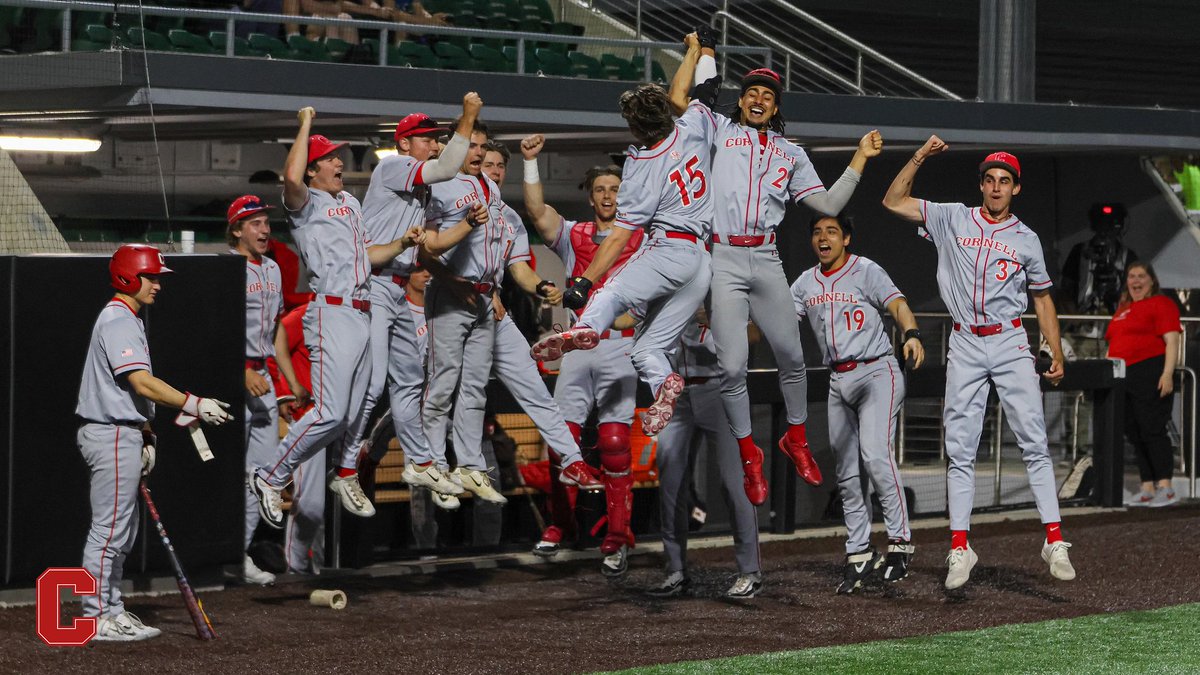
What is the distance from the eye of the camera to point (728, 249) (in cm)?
720

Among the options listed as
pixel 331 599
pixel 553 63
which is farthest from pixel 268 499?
pixel 553 63

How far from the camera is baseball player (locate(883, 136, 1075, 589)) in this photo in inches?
293

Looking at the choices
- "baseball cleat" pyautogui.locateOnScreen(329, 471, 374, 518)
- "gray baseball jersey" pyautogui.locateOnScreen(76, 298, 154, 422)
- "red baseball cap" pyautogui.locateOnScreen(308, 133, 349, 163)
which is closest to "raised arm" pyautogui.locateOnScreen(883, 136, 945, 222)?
"red baseball cap" pyautogui.locateOnScreen(308, 133, 349, 163)

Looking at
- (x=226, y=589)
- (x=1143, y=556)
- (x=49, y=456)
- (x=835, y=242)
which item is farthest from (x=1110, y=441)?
(x=49, y=456)

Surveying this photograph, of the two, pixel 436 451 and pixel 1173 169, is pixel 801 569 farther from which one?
pixel 1173 169

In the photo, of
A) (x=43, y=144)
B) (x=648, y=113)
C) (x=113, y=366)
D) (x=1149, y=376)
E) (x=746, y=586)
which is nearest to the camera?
(x=113, y=366)

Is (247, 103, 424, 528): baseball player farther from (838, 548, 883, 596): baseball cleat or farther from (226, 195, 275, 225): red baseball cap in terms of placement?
(838, 548, 883, 596): baseball cleat

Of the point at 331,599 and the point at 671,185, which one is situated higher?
the point at 671,185

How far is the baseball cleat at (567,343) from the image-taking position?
6379mm

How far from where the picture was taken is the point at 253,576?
27.0 ft

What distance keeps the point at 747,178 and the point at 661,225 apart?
0.58 meters

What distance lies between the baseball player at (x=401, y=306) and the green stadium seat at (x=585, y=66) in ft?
19.7

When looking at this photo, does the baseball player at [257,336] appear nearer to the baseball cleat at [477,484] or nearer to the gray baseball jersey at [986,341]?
the baseball cleat at [477,484]

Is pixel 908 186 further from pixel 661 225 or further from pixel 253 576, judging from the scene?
pixel 253 576
